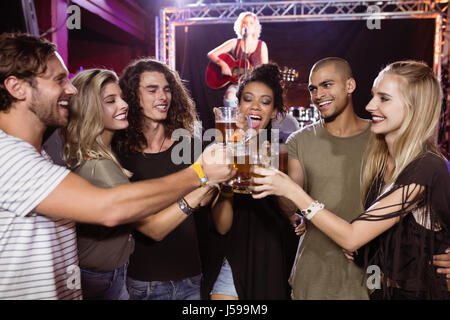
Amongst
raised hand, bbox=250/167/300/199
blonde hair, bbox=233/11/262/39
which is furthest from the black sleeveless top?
blonde hair, bbox=233/11/262/39

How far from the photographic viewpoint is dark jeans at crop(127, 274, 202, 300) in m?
1.75

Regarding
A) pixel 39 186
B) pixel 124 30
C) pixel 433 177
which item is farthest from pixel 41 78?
pixel 124 30

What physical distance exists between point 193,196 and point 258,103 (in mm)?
838

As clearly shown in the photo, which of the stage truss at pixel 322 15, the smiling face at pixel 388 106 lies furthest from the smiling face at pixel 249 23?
the smiling face at pixel 388 106

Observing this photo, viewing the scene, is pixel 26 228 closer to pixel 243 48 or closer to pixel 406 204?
pixel 406 204

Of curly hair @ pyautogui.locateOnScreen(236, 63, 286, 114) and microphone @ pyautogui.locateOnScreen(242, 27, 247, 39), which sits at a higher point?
microphone @ pyautogui.locateOnScreen(242, 27, 247, 39)

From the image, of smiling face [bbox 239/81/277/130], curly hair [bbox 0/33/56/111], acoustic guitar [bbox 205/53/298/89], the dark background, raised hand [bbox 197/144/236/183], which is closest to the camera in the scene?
curly hair [bbox 0/33/56/111]

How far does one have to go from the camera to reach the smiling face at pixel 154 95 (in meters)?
2.06

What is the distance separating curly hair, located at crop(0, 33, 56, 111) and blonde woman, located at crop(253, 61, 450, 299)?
97 centimetres

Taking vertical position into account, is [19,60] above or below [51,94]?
above

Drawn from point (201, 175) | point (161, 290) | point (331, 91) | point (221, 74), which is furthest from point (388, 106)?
point (221, 74)

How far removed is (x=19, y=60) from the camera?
1.32m

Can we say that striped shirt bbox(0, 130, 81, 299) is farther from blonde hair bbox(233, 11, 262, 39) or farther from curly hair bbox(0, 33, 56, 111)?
blonde hair bbox(233, 11, 262, 39)

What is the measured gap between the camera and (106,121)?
1.84 metres
